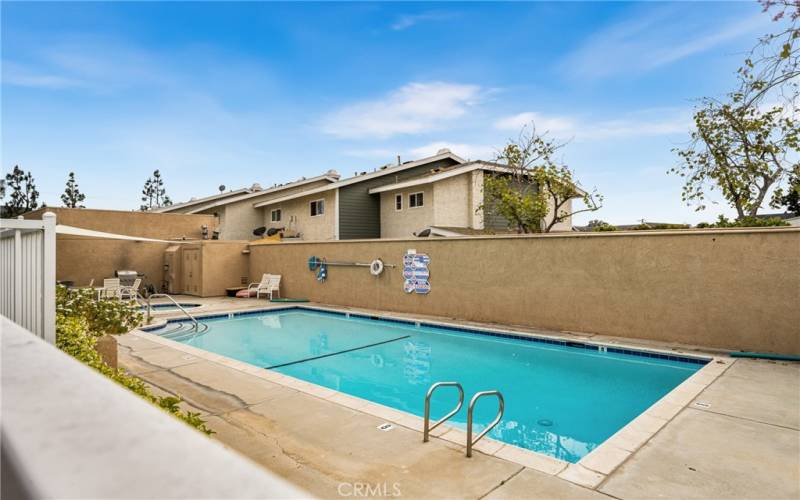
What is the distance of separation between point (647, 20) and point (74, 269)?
23.5 meters

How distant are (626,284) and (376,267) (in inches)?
319

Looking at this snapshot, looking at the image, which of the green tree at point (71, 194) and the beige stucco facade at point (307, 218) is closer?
the beige stucco facade at point (307, 218)

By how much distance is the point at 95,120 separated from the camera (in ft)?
62.2

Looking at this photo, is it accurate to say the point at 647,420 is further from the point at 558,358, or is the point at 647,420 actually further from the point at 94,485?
the point at 94,485

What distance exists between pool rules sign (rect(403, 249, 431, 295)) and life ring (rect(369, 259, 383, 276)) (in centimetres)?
100

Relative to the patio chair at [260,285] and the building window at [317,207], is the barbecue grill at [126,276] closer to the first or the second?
the patio chair at [260,285]

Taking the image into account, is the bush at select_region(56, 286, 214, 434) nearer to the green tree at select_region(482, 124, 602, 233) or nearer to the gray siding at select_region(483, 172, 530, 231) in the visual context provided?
the green tree at select_region(482, 124, 602, 233)

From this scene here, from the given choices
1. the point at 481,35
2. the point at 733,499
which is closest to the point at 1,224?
the point at 733,499

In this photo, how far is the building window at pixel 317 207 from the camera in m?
24.1

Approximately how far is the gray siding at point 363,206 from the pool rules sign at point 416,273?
8250 mm

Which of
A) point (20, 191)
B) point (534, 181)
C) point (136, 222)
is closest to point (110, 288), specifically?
point (136, 222)

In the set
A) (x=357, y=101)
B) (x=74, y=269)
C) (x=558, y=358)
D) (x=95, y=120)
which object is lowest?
(x=558, y=358)

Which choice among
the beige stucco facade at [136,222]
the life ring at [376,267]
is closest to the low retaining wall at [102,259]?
the beige stucco facade at [136,222]

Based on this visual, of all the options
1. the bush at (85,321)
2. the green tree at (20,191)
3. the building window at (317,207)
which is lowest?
the bush at (85,321)
